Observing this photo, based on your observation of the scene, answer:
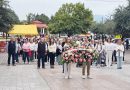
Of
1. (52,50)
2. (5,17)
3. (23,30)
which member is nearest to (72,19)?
(23,30)

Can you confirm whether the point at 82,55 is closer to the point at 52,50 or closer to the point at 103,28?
the point at 52,50

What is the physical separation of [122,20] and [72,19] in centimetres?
3241

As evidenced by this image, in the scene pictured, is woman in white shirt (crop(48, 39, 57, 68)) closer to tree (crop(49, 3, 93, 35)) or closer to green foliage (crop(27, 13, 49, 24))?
tree (crop(49, 3, 93, 35))

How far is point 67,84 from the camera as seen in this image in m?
16.9

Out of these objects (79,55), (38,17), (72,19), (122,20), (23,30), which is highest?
(38,17)

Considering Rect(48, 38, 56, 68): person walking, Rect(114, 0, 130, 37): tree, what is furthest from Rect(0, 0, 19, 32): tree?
Rect(48, 38, 56, 68): person walking

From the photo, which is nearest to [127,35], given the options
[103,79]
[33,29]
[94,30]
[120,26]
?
[120,26]

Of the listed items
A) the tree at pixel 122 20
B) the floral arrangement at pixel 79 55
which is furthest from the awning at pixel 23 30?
the floral arrangement at pixel 79 55

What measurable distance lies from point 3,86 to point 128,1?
47291mm

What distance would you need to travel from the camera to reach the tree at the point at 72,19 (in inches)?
3659

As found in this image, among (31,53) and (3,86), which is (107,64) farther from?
(3,86)

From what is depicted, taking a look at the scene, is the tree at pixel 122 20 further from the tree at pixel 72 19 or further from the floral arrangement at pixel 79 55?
the floral arrangement at pixel 79 55

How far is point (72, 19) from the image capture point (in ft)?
305

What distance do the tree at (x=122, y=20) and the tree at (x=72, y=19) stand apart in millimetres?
30065
